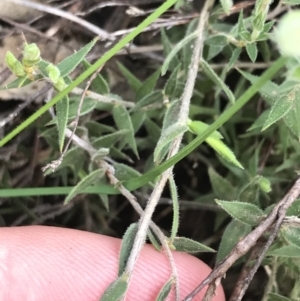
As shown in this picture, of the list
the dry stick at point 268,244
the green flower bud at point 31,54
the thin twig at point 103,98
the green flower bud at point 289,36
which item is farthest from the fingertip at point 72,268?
the green flower bud at point 289,36

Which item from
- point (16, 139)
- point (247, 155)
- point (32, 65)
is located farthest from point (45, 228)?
point (247, 155)

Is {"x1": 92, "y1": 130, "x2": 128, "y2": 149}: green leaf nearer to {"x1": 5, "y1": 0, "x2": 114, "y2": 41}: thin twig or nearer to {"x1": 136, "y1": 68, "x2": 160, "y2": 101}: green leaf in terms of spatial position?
{"x1": 136, "y1": 68, "x2": 160, "y2": 101}: green leaf

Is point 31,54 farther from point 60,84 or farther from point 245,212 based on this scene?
point 245,212

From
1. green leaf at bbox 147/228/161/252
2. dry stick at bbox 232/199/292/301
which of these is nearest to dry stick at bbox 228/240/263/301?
dry stick at bbox 232/199/292/301

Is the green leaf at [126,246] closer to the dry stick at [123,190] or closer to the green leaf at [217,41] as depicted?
the dry stick at [123,190]

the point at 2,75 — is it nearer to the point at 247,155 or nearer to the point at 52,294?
the point at 52,294

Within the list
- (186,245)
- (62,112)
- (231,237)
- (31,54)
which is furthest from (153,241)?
(31,54)
